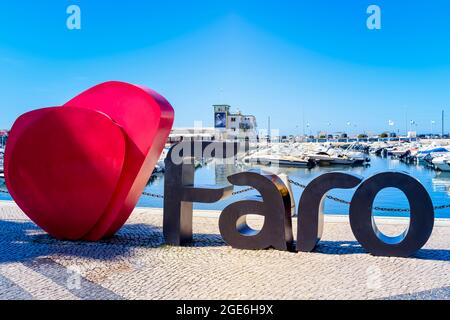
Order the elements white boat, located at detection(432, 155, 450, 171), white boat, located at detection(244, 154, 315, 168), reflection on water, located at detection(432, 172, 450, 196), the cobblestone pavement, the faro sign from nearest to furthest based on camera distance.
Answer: the cobblestone pavement
the faro sign
reflection on water, located at detection(432, 172, 450, 196)
white boat, located at detection(432, 155, 450, 171)
white boat, located at detection(244, 154, 315, 168)

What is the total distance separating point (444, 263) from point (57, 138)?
7562 mm

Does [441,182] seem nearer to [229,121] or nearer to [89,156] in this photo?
[89,156]

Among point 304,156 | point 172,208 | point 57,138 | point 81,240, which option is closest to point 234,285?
point 172,208

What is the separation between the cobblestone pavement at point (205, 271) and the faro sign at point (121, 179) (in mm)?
375

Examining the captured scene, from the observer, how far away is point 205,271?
681 cm

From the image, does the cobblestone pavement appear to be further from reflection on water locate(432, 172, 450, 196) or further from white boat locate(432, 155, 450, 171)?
white boat locate(432, 155, 450, 171)

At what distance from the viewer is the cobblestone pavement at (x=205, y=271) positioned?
19.1 feet

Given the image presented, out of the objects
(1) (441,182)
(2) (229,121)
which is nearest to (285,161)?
(1) (441,182)

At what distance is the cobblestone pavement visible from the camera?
5820 mm

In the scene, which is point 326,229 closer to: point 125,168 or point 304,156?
point 125,168

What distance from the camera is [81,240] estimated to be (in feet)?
29.2

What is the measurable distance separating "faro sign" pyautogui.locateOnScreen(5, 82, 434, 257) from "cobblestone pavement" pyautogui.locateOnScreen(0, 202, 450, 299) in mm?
375

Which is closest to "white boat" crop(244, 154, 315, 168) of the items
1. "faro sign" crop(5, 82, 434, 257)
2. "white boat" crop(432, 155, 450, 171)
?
"white boat" crop(432, 155, 450, 171)

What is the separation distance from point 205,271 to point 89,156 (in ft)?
11.1
